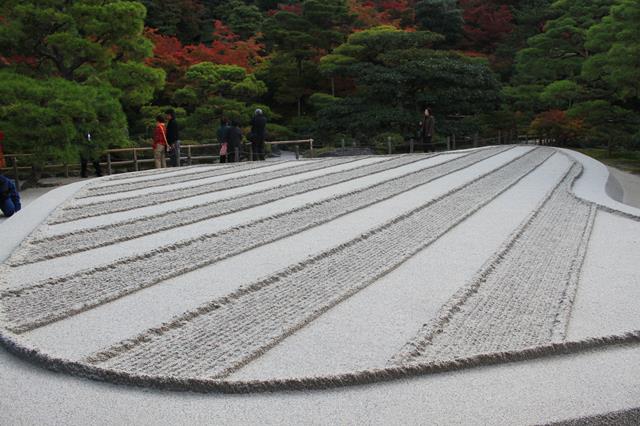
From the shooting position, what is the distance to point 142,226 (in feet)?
16.0

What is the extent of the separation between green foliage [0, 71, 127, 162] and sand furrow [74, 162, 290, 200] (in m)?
3.64

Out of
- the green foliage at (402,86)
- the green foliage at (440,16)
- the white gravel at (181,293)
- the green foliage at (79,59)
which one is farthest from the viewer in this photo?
the green foliage at (440,16)

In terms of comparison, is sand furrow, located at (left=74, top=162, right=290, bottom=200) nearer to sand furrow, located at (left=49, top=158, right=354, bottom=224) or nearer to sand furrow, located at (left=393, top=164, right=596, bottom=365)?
A: sand furrow, located at (left=49, top=158, right=354, bottom=224)

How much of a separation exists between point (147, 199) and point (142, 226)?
149 centimetres

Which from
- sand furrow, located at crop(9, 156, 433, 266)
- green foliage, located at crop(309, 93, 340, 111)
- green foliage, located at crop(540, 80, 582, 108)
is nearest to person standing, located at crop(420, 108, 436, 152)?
green foliage, located at crop(540, 80, 582, 108)

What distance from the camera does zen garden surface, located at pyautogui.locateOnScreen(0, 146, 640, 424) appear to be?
6.93 feet

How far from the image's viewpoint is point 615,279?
3400mm

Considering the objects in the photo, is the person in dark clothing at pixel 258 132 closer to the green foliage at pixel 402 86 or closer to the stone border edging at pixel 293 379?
the green foliage at pixel 402 86

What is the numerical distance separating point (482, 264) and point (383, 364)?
63.7 inches

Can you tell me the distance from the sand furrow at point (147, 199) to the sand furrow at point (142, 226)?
23.5 inches

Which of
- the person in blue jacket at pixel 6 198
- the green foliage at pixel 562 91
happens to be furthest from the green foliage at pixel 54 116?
the green foliage at pixel 562 91

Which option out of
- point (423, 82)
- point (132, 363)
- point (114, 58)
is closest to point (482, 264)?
point (132, 363)

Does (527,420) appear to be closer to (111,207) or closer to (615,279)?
(615,279)

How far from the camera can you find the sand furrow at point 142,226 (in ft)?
13.5
